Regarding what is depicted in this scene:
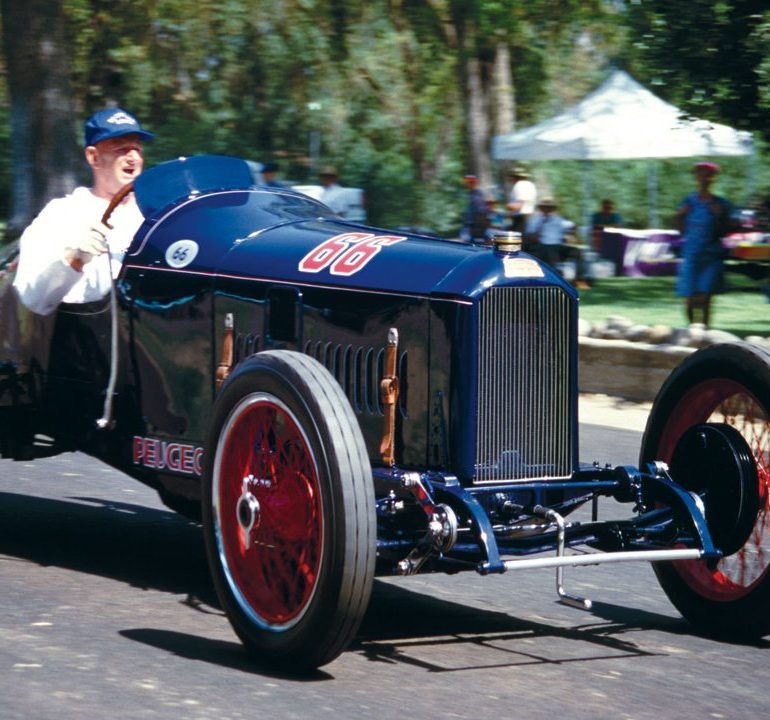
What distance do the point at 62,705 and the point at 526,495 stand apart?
180cm

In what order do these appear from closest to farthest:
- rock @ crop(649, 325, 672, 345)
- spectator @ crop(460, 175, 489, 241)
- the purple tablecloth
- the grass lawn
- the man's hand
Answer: the man's hand < rock @ crop(649, 325, 672, 345) < the grass lawn < spectator @ crop(460, 175, 489, 241) < the purple tablecloth

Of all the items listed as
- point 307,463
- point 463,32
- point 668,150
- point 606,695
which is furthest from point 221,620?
point 463,32

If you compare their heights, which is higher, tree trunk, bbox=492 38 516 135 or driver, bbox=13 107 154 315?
tree trunk, bbox=492 38 516 135

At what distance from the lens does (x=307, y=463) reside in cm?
502

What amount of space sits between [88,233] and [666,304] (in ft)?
49.8

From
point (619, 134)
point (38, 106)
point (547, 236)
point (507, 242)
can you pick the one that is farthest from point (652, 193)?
point (507, 242)

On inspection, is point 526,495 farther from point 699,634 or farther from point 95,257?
point 95,257

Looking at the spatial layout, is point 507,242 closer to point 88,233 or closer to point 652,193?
point 88,233

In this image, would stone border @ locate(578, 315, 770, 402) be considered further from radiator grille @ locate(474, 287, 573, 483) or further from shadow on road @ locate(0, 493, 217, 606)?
radiator grille @ locate(474, 287, 573, 483)

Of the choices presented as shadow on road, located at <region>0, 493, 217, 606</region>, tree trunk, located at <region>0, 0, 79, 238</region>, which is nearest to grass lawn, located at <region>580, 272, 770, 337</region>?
tree trunk, located at <region>0, 0, 79, 238</region>

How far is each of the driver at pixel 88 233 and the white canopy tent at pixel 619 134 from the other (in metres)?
18.5

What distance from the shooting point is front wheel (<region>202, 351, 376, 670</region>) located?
475 cm

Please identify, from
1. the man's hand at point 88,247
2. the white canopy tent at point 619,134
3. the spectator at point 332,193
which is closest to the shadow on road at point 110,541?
the man's hand at point 88,247

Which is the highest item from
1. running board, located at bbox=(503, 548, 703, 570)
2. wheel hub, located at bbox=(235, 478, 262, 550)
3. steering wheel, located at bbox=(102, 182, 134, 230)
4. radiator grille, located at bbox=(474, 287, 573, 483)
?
steering wheel, located at bbox=(102, 182, 134, 230)
